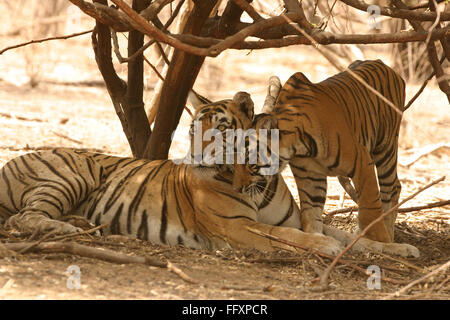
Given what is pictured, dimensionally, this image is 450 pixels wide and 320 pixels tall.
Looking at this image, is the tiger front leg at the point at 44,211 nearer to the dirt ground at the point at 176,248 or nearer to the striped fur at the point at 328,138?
the dirt ground at the point at 176,248

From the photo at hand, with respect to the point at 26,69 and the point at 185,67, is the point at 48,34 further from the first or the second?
the point at 185,67

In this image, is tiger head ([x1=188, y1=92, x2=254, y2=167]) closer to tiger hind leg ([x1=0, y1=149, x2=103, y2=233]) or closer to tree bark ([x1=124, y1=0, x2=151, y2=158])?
tiger hind leg ([x1=0, y1=149, x2=103, y2=233])

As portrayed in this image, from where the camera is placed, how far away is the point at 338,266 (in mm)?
3820

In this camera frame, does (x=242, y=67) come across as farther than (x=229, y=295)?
Yes

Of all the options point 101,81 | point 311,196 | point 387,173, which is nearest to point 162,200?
point 311,196

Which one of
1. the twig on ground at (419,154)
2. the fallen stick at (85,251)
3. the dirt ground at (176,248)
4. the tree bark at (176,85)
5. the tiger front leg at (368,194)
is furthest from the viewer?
the twig on ground at (419,154)

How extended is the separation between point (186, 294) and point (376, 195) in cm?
180

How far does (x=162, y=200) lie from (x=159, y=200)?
0.08 feet

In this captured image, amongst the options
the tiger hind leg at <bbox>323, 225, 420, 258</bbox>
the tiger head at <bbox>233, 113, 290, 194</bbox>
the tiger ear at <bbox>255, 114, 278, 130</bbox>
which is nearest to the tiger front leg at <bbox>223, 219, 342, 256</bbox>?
the tiger head at <bbox>233, 113, 290, 194</bbox>

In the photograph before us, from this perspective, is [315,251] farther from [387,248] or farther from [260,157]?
[387,248]

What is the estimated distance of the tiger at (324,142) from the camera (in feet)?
14.3

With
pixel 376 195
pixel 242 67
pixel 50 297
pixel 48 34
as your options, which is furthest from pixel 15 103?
pixel 50 297

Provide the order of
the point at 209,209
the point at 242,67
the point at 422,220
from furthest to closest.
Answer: the point at 242,67
the point at 422,220
the point at 209,209

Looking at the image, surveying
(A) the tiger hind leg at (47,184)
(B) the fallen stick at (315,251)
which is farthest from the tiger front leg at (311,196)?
(A) the tiger hind leg at (47,184)
